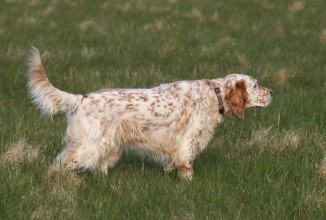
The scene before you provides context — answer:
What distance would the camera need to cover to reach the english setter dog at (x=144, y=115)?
4832mm

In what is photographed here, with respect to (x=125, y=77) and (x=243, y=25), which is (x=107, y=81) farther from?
(x=243, y=25)

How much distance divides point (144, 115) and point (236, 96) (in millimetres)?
824

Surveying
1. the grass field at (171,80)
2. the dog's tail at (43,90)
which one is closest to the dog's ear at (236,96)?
the grass field at (171,80)

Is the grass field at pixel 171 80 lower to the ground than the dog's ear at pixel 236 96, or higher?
lower

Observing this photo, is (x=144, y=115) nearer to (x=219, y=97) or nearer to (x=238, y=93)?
(x=219, y=97)

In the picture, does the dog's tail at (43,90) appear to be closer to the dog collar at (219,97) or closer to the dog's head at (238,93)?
the dog collar at (219,97)

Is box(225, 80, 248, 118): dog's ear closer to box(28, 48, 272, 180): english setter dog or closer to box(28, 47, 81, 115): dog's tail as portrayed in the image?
box(28, 48, 272, 180): english setter dog

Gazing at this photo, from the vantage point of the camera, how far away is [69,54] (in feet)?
33.5

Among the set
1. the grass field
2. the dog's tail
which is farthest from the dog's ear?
the dog's tail

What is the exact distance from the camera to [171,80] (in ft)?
28.8

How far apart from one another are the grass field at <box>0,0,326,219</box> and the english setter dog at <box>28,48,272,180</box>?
183 mm

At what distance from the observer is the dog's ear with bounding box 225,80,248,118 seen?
528 cm

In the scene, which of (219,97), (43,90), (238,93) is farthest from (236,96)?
(43,90)

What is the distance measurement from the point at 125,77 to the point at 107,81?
392 mm
